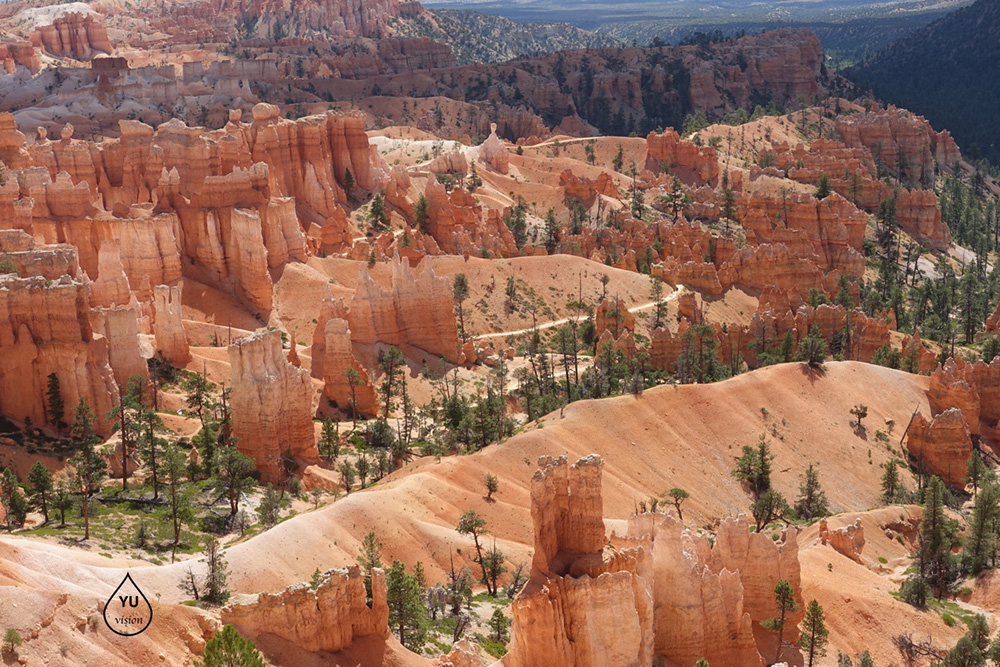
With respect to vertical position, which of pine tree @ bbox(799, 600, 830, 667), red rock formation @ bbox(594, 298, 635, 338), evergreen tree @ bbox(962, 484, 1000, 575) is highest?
pine tree @ bbox(799, 600, 830, 667)

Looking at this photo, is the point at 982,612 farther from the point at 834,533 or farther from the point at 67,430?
the point at 67,430

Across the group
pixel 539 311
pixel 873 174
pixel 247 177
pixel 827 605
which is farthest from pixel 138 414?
pixel 873 174

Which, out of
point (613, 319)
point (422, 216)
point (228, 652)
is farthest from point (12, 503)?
point (422, 216)

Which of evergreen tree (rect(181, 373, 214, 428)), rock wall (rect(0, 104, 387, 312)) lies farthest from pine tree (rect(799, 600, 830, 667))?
rock wall (rect(0, 104, 387, 312))

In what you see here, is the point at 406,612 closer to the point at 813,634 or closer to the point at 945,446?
the point at 813,634

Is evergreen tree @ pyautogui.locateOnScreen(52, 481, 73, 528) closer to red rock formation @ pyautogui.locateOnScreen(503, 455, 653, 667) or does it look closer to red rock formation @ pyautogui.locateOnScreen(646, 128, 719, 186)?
red rock formation @ pyautogui.locateOnScreen(503, 455, 653, 667)
